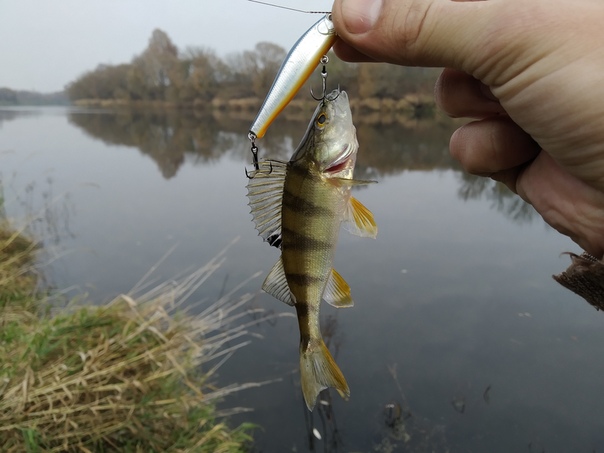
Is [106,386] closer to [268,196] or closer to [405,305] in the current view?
[268,196]

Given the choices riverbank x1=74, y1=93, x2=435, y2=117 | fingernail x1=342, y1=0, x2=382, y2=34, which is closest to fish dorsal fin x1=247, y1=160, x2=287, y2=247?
fingernail x1=342, y1=0, x2=382, y2=34

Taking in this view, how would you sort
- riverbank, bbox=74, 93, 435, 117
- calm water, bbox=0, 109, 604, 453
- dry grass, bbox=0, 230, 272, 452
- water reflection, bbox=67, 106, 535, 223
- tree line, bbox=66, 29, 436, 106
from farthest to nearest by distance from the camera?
1. riverbank, bbox=74, 93, 435, 117
2. tree line, bbox=66, 29, 436, 106
3. water reflection, bbox=67, 106, 535, 223
4. calm water, bbox=0, 109, 604, 453
5. dry grass, bbox=0, 230, 272, 452

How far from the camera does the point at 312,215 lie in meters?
1.73

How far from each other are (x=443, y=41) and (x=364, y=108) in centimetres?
3257

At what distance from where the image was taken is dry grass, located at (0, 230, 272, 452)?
3338 mm

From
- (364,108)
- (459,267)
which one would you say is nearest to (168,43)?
(364,108)

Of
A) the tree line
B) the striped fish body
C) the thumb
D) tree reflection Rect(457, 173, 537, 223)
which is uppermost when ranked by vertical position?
the tree line


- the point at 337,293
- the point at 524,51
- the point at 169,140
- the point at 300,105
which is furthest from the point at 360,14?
the point at 300,105

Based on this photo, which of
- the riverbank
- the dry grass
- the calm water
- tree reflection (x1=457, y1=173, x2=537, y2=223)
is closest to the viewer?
the dry grass

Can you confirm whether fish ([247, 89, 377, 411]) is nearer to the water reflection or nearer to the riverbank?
the riverbank

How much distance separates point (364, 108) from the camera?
1298 inches

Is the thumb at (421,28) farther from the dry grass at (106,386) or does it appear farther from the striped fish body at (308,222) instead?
the dry grass at (106,386)

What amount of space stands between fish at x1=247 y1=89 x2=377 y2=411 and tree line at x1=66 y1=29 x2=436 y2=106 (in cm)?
77

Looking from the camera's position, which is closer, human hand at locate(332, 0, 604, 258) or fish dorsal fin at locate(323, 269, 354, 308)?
human hand at locate(332, 0, 604, 258)
